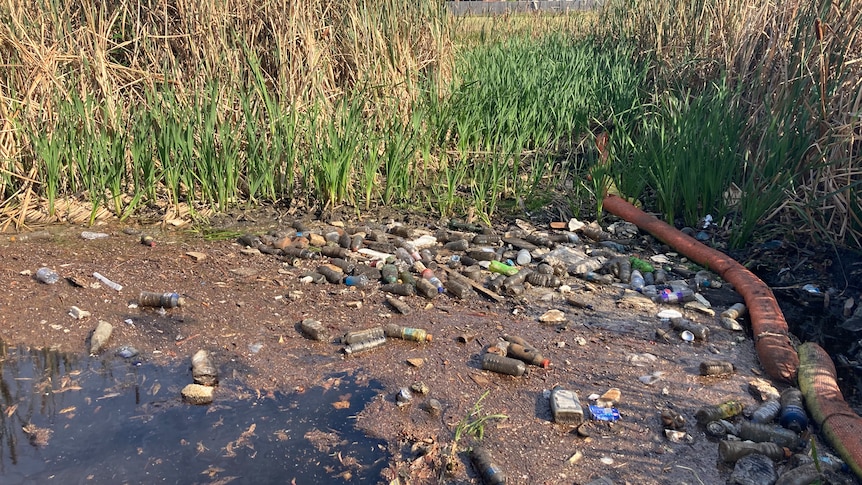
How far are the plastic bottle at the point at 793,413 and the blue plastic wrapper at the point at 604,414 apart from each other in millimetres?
693

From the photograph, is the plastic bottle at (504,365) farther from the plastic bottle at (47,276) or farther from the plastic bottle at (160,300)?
the plastic bottle at (47,276)

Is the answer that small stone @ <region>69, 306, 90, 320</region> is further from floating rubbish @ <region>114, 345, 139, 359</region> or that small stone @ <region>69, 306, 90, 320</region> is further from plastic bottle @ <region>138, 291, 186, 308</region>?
floating rubbish @ <region>114, 345, 139, 359</region>

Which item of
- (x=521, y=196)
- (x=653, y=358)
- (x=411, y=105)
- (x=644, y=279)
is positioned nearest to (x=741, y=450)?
(x=653, y=358)

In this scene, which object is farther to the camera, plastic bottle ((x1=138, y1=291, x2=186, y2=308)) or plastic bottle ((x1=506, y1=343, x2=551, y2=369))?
plastic bottle ((x1=138, y1=291, x2=186, y2=308))

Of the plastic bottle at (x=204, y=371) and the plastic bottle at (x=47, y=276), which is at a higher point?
the plastic bottle at (x=47, y=276)

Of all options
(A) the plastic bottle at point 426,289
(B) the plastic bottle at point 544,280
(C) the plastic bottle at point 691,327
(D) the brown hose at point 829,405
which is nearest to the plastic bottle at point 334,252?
(A) the plastic bottle at point 426,289

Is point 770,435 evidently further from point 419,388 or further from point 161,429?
point 161,429

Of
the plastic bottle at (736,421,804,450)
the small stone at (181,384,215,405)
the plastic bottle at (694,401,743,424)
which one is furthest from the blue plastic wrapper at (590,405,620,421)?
the small stone at (181,384,215,405)

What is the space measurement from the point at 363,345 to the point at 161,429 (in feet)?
3.30

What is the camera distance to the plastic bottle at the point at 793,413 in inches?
112

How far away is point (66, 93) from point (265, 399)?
10.9 ft

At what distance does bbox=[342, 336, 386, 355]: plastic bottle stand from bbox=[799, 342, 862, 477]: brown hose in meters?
1.95

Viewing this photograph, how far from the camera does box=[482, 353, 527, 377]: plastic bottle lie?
125 inches

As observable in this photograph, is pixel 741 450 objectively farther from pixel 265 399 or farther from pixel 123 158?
pixel 123 158
